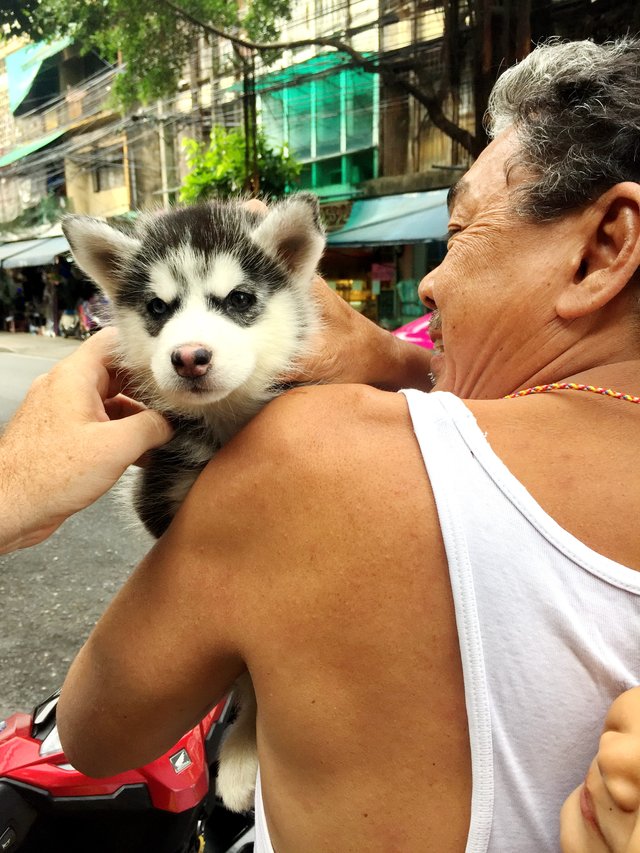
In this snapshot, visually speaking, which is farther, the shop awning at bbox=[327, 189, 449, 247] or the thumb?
the shop awning at bbox=[327, 189, 449, 247]

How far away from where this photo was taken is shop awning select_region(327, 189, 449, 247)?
35.2 feet

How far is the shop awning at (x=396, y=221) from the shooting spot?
35.2 feet

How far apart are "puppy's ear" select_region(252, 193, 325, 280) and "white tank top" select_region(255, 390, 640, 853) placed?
1085 mm

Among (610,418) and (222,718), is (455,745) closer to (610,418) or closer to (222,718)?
(610,418)

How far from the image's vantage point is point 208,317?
5.17 feet

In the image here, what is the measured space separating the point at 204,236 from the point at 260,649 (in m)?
1.16

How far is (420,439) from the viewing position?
0.98 metres

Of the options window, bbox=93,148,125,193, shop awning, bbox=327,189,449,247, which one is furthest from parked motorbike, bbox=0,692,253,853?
window, bbox=93,148,125,193

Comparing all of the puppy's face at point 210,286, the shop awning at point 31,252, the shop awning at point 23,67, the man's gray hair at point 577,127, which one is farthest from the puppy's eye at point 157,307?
the shop awning at point 31,252

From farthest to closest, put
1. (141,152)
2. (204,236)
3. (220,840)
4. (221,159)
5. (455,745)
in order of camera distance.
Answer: (141,152) → (221,159) → (220,840) → (204,236) → (455,745)

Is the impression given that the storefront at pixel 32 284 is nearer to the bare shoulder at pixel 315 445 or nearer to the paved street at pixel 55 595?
the paved street at pixel 55 595

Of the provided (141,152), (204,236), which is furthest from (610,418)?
(141,152)

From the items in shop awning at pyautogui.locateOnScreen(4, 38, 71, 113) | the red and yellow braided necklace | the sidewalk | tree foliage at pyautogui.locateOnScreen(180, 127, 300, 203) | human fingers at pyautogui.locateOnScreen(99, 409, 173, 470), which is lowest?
the sidewalk

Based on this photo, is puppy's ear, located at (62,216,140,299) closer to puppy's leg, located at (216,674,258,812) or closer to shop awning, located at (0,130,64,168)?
puppy's leg, located at (216,674,258,812)
